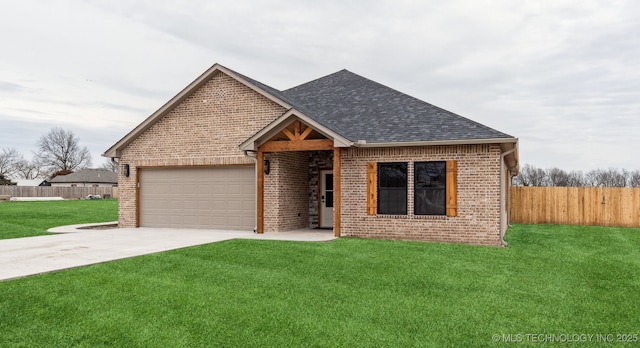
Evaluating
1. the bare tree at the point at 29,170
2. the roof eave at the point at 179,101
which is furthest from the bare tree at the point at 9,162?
the roof eave at the point at 179,101

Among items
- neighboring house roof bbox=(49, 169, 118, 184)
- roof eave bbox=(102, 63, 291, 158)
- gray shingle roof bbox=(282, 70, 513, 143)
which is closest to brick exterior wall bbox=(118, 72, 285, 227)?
roof eave bbox=(102, 63, 291, 158)

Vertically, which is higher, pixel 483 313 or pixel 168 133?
pixel 168 133

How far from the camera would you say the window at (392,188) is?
45.8 ft

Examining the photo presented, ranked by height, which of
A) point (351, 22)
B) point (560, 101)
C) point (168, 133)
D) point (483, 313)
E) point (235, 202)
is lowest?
point (483, 313)

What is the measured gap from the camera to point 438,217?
44.3 ft

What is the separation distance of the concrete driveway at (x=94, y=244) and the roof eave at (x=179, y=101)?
312cm

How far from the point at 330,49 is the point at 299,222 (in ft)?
28.1

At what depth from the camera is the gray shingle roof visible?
13.8 m

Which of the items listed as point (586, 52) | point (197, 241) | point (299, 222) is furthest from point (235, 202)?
point (586, 52)

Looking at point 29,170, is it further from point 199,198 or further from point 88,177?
point 199,198

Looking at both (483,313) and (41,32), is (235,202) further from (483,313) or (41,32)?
(483,313)

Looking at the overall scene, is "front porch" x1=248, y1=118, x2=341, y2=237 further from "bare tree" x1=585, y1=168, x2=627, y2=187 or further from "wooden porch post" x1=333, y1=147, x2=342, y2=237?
"bare tree" x1=585, y1=168, x2=627, y2=187

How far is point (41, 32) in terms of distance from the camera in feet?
56.4

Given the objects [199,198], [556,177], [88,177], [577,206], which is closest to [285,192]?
[199,198]
